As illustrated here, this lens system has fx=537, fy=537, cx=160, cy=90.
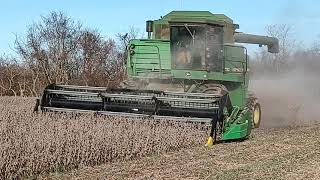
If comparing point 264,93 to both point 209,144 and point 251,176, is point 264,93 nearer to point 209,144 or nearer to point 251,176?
point 209,144

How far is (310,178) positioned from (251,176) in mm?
673

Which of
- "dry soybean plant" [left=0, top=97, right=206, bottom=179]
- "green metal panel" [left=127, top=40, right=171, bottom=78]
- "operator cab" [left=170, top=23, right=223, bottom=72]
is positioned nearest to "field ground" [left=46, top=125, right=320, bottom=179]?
"dry soybean plant" [left=0, top=97, right=206, bottom=179]

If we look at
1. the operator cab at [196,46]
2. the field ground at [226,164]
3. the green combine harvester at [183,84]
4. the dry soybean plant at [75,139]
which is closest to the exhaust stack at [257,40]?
the green combine harvester at [183,84]

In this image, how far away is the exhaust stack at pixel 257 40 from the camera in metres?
15.0

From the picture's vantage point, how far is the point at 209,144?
29.0 ft

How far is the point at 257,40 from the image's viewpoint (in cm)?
1627

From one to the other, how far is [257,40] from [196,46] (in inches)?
222

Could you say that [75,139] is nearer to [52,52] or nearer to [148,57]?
[148,57]

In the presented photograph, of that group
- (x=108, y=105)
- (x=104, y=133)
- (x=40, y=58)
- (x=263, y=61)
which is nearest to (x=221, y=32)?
(x=108, y=105)

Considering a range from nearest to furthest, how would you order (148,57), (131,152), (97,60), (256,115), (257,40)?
(131,152)
(148,57)
(256,115)
(257,40)
(97,60)

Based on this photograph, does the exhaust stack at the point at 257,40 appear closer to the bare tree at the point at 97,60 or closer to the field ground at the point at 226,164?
the field ground at the point at 226,164

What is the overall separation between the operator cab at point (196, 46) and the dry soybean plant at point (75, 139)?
237 cm

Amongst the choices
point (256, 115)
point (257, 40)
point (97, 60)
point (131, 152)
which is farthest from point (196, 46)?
point (97, 60)

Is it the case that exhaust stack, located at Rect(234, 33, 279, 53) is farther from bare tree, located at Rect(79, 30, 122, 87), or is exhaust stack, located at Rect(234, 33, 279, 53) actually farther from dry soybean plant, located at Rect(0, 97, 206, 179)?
bare tree, located at Rect(79, 30, 122, 87)
